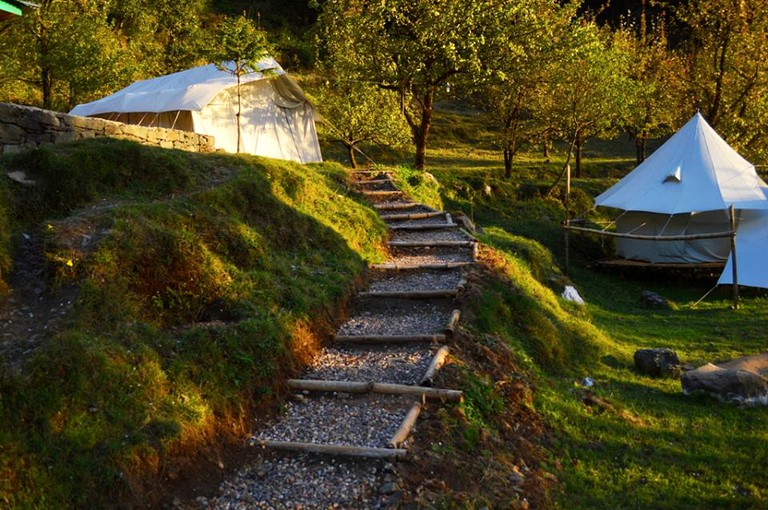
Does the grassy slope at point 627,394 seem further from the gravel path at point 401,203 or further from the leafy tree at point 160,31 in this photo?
the leafy tree at point 160,31

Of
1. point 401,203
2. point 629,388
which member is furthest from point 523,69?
point 629,388

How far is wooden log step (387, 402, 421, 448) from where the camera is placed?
486 cm

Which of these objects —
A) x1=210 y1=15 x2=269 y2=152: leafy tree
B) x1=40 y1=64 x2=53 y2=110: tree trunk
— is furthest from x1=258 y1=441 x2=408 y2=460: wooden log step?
x1=40 y1=64 x2=53 y2=110: tree trunk

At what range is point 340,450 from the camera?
16.0ft

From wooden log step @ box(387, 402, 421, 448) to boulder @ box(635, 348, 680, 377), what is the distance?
15.7ft

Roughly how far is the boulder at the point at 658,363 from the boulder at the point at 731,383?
0.71 m

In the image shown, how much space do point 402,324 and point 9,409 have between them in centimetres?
450

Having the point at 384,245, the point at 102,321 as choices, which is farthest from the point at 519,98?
the point at 102,321

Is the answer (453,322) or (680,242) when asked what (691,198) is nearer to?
(680,242)

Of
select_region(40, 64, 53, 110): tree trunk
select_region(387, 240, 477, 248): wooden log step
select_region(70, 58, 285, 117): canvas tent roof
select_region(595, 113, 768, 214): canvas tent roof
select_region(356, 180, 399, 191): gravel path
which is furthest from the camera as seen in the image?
select_region(40, 64, 53, 110): tree trunk

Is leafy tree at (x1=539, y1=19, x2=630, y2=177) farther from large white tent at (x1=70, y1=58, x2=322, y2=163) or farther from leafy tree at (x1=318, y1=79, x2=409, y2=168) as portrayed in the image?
large white tent at (x1=70, y1=58, x2=322, y2=163)

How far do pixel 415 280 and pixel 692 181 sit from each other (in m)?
11.8

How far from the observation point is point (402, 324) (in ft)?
25.0

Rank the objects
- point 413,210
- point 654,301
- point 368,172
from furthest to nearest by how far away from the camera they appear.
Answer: point 368,172, point 654,301, point 413,210
